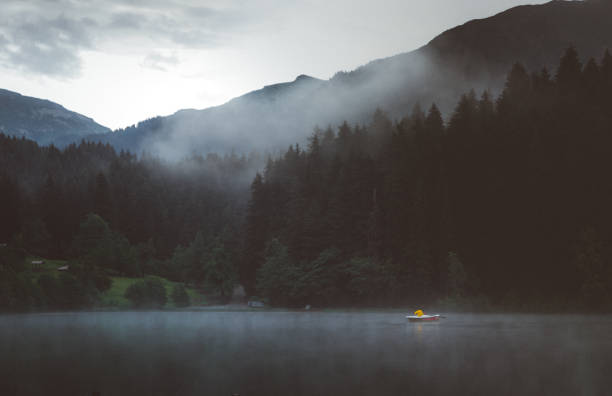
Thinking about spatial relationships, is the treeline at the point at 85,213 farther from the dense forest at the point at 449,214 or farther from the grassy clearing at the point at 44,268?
the dense forest at the point at 449,214

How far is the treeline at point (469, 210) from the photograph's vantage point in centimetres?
7812

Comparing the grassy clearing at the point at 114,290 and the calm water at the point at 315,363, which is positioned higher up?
the calm water at the point at 315,363

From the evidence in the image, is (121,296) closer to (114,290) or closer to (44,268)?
(114,290)

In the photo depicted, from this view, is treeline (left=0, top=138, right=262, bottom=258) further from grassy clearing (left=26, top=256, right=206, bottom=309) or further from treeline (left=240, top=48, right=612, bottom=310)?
treeline (left=240, top=48, right=612, bottom=310)

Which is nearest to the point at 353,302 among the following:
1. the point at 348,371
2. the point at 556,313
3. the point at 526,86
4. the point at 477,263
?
the point at 477,263

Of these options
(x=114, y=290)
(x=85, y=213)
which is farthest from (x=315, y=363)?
(x=85, y=213)

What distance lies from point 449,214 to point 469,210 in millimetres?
2852

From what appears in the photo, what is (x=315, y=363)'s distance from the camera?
31719mm

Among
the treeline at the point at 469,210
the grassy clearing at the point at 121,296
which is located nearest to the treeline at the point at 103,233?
the grassy clearing at the point at 121,296

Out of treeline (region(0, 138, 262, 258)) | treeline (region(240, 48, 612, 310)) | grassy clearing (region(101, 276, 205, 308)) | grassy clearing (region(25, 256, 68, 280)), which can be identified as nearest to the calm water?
treeline (region(240, 48, 612, 310))

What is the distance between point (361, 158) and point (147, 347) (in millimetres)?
71631

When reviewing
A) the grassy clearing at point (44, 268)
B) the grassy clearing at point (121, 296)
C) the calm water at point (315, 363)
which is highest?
the calm water at point (315, 363)

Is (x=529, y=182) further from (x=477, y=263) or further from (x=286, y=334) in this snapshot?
(x=286, y=334)

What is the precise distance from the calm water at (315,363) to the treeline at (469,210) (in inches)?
1102
